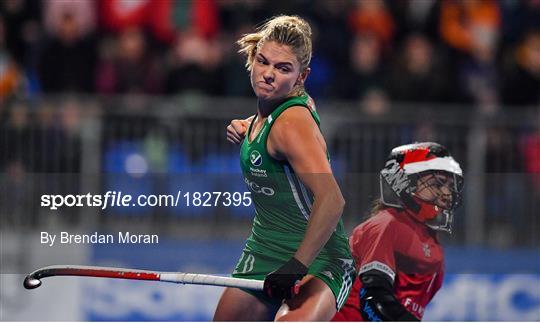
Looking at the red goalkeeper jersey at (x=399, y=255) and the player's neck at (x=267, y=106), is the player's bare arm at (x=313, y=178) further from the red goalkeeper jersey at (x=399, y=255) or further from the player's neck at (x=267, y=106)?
the red goalkeeper jersey at (x=399, y=255)

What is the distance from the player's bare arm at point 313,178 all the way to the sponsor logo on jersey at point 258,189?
0.90ft

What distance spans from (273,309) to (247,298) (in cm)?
16

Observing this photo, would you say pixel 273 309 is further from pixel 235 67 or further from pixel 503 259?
pixel 235 67

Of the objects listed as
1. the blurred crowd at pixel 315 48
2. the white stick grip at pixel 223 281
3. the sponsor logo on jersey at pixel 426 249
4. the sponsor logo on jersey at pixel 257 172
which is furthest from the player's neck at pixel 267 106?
the blurred crowd at pixel 315 48

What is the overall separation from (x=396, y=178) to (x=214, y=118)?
15.9ft

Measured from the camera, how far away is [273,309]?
697 centimetres

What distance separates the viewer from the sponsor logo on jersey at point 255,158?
6852mm

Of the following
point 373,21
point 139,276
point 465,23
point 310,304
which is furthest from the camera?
point 465,23

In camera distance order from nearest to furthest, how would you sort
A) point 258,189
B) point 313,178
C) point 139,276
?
point 313,178 → point 258,189 → point 139,276

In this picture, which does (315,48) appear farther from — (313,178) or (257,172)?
(313,178)

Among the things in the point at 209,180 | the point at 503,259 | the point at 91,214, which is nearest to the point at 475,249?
the point at 503,259

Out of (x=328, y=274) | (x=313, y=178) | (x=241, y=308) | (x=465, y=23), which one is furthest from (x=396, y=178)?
(x=465, y=23)

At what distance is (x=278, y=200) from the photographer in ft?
22.8

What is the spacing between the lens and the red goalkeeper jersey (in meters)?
7.30
